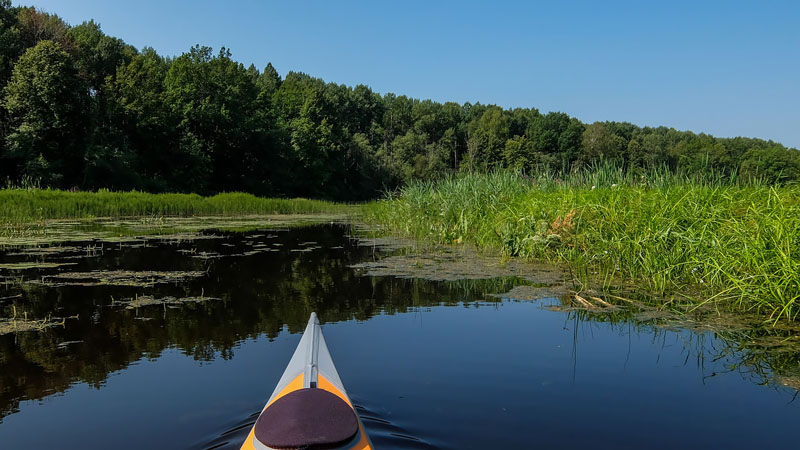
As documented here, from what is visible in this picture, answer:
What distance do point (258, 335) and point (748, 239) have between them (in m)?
4.21

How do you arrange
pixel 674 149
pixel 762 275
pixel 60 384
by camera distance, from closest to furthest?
1. pixel 60 384
2. pixel 762 275
3. pixel 674 149

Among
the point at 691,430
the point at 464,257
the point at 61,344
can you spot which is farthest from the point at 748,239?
the point at 61,344

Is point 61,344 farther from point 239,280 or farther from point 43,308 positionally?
point 239,280

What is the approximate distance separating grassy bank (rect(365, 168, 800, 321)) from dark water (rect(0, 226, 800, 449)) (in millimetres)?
849

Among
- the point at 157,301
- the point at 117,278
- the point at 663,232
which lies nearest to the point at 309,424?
the point at 157,301

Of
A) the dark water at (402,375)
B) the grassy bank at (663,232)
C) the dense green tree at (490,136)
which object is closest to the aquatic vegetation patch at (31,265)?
the dark water at (402,375)

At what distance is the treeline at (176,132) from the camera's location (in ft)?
81.6

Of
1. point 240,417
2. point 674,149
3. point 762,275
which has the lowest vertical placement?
point 240,417

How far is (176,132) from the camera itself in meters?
32.5

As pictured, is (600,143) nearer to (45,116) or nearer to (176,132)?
(176,132)

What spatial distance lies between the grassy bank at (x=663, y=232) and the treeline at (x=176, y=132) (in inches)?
34.2

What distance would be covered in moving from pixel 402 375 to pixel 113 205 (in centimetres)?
1530

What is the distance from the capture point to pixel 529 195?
859 centimetres

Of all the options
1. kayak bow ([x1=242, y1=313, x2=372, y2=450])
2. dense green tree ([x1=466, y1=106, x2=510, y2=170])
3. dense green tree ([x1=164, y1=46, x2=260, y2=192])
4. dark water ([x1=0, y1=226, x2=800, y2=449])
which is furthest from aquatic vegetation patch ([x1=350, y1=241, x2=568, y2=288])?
dense green tree ([x1=466, y1=106, x2=510, y2=170])
